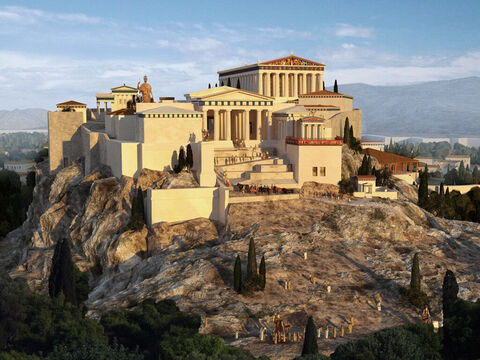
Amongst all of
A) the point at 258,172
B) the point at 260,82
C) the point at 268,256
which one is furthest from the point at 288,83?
the point at 268,256

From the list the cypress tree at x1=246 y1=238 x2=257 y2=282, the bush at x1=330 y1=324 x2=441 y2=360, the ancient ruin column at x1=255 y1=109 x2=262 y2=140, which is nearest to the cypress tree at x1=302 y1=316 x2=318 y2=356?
the bush at x1=330 y1=324 x2=441 y2=360

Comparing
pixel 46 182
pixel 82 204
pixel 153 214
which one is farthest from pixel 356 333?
pixel 46 182

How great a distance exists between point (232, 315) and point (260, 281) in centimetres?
353

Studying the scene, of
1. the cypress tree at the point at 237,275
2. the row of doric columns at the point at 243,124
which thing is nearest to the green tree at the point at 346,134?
the row of doric columns at the point at 243,124

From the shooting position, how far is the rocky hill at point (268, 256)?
111ft

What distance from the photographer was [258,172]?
54094 mm

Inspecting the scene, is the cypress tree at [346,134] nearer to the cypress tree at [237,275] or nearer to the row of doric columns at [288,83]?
the row of doric columns at [288,83]

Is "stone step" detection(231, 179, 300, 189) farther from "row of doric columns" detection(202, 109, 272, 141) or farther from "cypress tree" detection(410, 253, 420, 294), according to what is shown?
"cypress tree" detection(410, 253, 420, 294)

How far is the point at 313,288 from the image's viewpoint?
119 feet

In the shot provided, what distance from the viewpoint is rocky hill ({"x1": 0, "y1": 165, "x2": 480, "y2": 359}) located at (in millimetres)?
33719

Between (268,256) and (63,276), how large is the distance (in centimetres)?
1272

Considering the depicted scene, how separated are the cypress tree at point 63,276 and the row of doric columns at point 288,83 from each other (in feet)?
136

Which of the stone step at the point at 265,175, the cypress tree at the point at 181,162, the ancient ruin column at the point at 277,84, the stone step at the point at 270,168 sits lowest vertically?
the stone step at the point at 265,175

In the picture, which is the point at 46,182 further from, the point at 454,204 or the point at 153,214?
the point at 454,204
